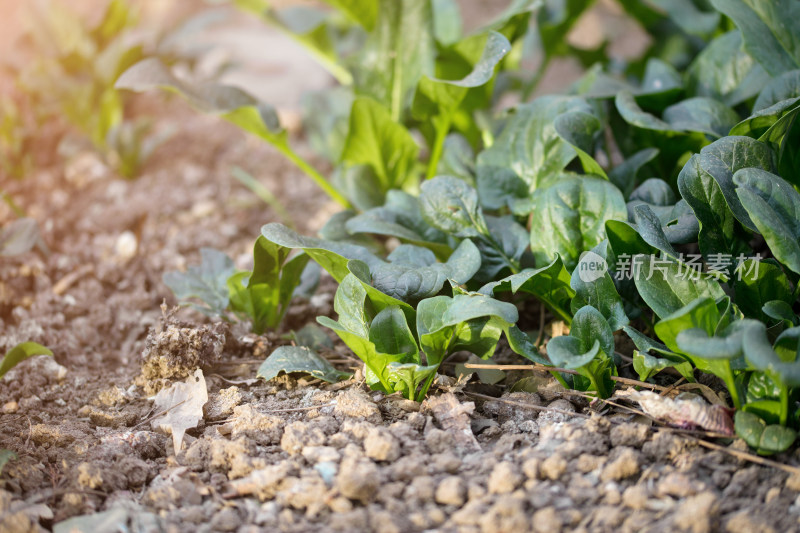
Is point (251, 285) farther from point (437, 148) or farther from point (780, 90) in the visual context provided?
point (780, 90)

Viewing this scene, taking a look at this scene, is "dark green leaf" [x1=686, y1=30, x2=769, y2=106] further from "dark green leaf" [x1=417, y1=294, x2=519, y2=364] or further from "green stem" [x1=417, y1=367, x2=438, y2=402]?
"green stem" [x1=417, y1=367, x2=438, y2=402]

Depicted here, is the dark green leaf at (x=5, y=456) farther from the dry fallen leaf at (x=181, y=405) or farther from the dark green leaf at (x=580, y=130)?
the dark green leaf at (x=580, y=130)

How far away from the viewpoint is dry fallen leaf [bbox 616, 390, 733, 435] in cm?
118

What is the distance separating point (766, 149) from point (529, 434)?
80cm

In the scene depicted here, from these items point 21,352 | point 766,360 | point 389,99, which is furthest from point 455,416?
point 389,99

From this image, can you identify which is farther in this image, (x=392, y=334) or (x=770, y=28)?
(x=770, y=28)

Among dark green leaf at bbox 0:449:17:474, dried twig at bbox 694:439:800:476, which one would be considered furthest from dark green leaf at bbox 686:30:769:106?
dark green leaf at bbox 0:449:17:474

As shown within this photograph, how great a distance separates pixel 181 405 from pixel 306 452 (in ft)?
1.17

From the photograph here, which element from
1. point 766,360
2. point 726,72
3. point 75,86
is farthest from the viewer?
point 75,86

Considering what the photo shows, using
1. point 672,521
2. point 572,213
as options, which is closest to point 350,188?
point 572,213

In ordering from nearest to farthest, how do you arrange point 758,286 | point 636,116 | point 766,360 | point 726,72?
point 766,360 < point 758,286 < point 636,116 < point 726,72

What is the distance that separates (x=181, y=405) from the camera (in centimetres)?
139

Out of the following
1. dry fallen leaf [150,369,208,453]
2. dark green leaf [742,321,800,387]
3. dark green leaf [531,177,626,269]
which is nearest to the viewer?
dark green leaf [742,321,800,387]

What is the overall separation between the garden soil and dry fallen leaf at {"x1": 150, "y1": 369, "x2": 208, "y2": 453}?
18 mm
